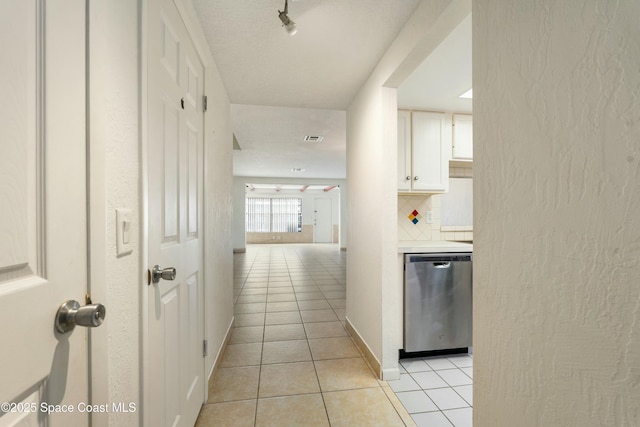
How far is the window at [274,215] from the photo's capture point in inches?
485

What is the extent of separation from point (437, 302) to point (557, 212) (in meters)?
1.77

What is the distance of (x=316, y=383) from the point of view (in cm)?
192

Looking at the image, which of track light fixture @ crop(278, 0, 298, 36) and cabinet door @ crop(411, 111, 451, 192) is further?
cabinet door @ crop(411, 111, 451, 192)

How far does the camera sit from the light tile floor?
161cm

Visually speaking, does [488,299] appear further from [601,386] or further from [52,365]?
[52,365]

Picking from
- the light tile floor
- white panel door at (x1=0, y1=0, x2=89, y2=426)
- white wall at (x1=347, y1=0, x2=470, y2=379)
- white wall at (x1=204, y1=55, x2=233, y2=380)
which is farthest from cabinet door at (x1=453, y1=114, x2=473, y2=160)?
white panel door at (x1=0, y1=0, x2=89, y2=426)

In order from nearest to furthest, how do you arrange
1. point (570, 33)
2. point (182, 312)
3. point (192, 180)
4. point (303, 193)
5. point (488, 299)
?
point (570, 33)
point (488, 299)
point (182, 312)
point (192, 180)
point (303, 193)

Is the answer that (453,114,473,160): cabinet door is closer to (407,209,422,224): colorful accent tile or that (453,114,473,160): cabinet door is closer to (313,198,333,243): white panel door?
(407,209,422,224): colorful accent tile

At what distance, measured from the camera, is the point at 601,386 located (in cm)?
60

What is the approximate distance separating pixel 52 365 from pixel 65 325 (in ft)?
0.24

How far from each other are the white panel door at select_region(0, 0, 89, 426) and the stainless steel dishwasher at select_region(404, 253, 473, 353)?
81.0 inches

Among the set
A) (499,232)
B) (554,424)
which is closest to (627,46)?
(499,232)

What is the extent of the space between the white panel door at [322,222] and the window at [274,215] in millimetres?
747

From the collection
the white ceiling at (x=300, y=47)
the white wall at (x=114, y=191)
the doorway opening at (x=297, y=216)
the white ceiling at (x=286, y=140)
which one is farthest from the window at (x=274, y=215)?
the white wall at (x=114, y=191)
